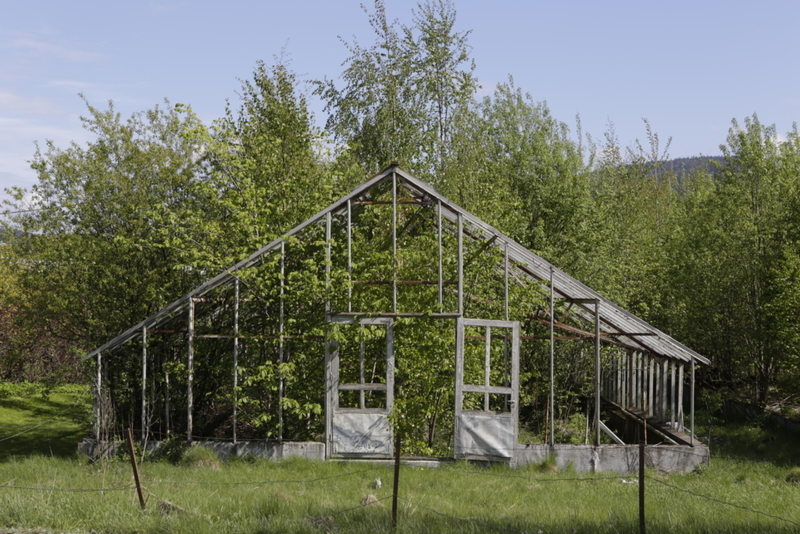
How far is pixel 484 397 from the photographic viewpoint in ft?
47.2

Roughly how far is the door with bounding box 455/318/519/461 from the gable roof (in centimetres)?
139

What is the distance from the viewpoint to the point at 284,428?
14695 mm

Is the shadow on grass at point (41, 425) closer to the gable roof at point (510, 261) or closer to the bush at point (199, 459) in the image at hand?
the bush at point (199, 459)

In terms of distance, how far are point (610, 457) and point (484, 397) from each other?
2725 mm

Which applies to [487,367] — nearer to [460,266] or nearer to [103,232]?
[460,266]

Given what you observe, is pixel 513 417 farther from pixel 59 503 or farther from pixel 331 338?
pixel 59 503

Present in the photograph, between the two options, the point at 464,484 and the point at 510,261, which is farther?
the point at 510,261

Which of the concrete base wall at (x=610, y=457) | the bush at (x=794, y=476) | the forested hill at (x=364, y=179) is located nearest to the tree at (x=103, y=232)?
the forested hill at (x=364, y=179)

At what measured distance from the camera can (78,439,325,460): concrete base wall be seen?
14102 mm

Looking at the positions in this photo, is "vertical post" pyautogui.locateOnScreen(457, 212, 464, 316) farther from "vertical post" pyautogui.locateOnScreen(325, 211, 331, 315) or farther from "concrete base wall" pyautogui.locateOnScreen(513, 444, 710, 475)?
"concrete base wall" pyautogui.locateOnScreen(513, 444, 710, 475)

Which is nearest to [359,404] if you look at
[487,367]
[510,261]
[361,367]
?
[361,367]

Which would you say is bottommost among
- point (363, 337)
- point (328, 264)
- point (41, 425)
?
point (41, 425)

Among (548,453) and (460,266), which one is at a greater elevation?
(460,266)

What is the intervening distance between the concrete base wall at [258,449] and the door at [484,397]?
9.10 ft
